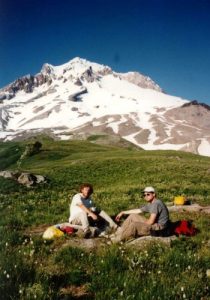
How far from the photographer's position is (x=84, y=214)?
16578 millimetres

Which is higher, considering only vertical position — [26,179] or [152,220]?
[26,179]

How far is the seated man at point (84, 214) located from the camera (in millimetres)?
16438

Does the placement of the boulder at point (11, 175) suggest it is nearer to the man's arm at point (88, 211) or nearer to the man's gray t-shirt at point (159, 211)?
the man's arm at point (88, 211)

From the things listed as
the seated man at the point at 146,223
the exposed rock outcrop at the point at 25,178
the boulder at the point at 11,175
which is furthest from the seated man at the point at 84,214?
the boulder at the point at 11,175

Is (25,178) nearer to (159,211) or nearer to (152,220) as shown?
(159,211)

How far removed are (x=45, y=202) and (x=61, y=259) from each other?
52.7 ft

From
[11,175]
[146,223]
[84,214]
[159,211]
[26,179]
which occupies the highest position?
[11,175]

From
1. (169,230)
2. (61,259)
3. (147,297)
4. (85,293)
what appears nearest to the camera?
(147,297)

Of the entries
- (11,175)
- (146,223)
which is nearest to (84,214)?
(146,223)

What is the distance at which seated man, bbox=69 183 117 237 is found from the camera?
16.4 metres

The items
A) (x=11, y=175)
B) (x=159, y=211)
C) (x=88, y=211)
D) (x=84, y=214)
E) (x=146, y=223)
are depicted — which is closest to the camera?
(x=146, y=223)

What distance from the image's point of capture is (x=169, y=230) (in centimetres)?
1614

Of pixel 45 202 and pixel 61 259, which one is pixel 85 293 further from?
pixel 45 202

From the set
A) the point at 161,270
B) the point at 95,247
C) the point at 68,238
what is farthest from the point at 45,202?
the point at 161,270
